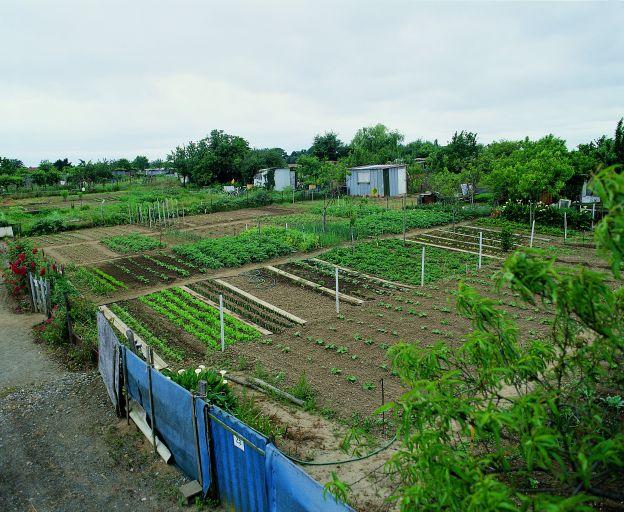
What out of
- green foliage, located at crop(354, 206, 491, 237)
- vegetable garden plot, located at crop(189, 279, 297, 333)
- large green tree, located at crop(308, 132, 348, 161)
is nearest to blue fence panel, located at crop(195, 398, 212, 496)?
vegetable garden plot, located at crop(189, 279, 297, 333)

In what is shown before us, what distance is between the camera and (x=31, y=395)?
29.3 feet

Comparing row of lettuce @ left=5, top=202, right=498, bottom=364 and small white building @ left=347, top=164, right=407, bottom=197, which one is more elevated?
small white building @ left=347, top=164, right=407, bottom=197

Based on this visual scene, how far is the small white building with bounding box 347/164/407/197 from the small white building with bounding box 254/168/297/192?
9.78 meters

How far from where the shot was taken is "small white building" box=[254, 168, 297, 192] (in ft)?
157

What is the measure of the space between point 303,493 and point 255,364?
17.8ft

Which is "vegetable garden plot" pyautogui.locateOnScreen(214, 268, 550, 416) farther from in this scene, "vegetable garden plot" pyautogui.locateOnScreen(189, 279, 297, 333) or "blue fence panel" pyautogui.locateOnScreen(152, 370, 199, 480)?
"blue fence panel" pyautogui.locateOnScreen(152, 370, 199, 480)

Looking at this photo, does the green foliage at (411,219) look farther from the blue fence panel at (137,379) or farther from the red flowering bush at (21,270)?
the blue fence panel at (137,379)

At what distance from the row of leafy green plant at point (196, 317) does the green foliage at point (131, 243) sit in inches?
280

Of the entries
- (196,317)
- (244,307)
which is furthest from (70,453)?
(244,307)

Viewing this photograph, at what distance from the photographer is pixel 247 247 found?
19500 mm

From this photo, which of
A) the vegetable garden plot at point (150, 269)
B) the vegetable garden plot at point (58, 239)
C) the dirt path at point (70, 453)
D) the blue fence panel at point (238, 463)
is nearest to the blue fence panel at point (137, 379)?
the dirt path at point (70, 453)

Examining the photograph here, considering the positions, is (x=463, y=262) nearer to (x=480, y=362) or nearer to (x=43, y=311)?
(x=43, y=311)

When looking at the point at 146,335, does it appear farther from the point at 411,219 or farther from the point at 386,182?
the point at 386,182

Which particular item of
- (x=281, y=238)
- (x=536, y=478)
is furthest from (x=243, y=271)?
(x=536, y=478)
